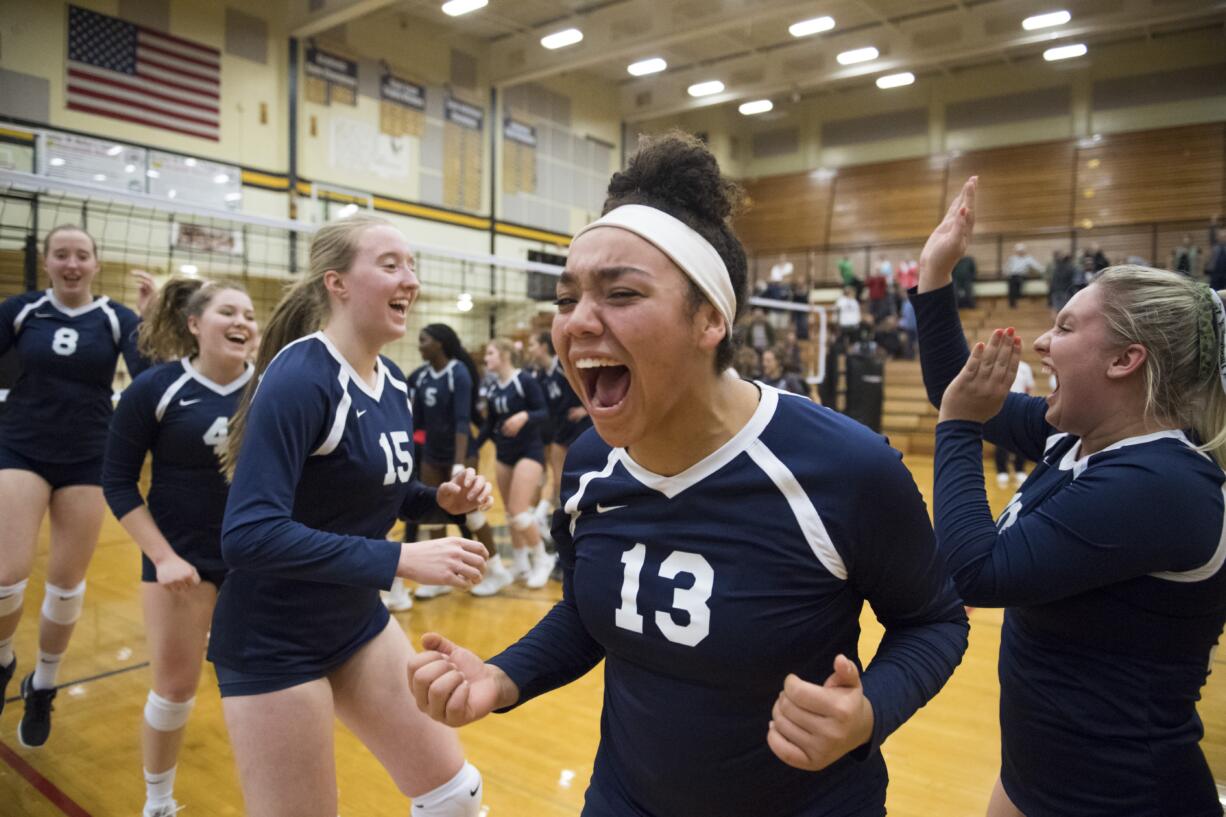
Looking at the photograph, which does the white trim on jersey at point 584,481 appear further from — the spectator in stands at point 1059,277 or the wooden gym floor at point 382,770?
the spectator in stands at point 1059,277

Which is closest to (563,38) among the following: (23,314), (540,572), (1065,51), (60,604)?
(1065,51)

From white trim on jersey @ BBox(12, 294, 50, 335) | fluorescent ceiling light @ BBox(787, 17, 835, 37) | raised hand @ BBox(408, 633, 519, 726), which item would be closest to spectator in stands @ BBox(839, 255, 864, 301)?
fluorescent ceiling light @ BBox(787, 17, 835, 37)

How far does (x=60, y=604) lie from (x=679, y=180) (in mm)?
3839

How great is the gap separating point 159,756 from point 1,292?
911cm

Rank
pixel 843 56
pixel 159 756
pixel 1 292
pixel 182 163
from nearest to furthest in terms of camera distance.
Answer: pixel 159 756
pixel 1 292
pixel 182 163
pixel 843 56

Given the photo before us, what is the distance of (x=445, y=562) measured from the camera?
6.23 ft

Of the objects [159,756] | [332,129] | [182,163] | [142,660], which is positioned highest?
[332,129]

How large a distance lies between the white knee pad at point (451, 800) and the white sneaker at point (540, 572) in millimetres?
4220

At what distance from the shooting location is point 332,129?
16.7 metres

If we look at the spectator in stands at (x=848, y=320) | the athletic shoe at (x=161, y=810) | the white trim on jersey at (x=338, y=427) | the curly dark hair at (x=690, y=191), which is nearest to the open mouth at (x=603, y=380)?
the curly dark hair at (x=690, y=191)

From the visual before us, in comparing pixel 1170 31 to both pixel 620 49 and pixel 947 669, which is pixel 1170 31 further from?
pixel 947 669

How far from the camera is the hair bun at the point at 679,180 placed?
1.48 meters

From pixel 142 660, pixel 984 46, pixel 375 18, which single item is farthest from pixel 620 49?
pixel 142 660

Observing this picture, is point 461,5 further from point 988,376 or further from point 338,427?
point 988,376
